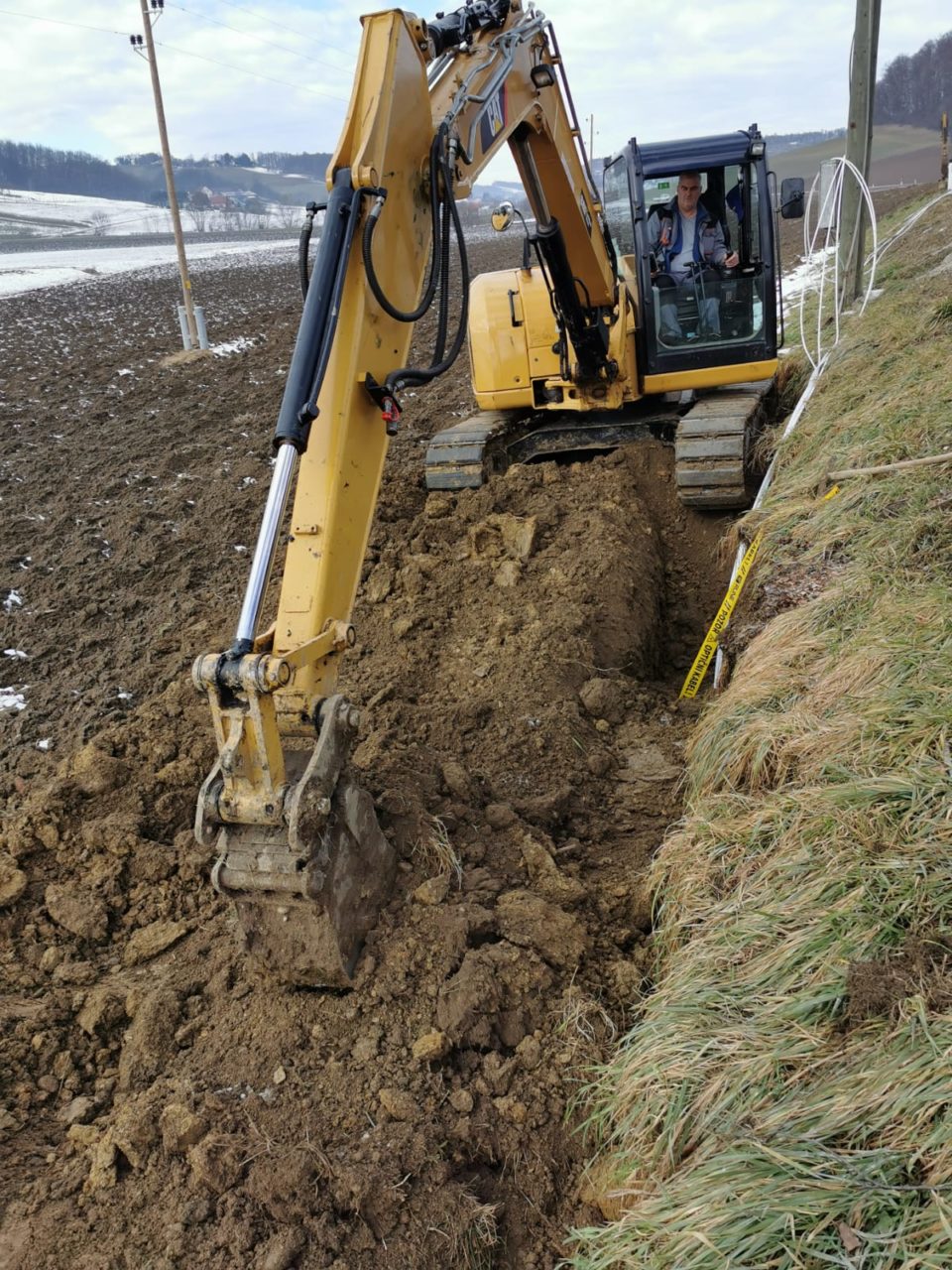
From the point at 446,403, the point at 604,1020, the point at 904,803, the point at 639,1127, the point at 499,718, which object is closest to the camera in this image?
the point at 639,1127

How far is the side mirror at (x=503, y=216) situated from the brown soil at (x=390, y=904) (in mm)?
1772

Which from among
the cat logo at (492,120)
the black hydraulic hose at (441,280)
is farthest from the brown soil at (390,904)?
the cat logo at (492,120)

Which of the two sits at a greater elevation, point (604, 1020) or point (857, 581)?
point (857, 581)

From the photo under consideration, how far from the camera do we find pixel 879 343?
796 centimetres

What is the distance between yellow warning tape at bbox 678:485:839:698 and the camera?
205 inches

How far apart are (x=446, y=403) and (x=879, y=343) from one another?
4.95 m

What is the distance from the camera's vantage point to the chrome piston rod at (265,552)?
2.82 meters

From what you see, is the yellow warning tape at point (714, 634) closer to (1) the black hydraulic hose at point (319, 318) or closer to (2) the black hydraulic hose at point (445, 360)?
(2) the black hydraulic hose at point (445, 360)

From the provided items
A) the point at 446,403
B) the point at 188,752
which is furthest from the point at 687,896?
the point at 446,403

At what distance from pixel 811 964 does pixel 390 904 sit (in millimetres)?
1388

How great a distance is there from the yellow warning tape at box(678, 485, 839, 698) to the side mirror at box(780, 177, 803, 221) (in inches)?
104

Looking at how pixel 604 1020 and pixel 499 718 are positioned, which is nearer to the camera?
pixel 604 1020

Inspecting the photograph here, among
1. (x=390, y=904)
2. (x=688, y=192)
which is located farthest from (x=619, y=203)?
(x=390, y=904)

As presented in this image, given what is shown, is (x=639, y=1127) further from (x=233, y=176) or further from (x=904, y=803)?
(x=233, y=176)
